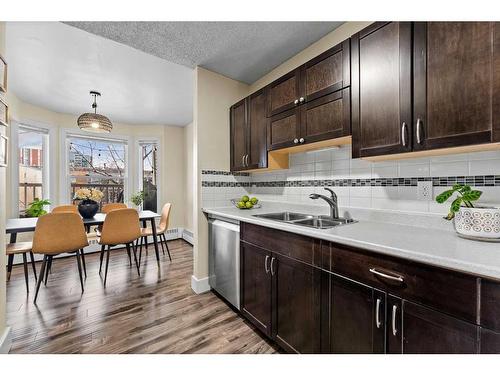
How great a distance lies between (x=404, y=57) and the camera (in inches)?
44.6

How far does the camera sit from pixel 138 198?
4234 millimetres

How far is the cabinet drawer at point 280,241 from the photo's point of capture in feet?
4.08

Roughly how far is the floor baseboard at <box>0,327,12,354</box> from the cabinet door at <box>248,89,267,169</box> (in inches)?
86.1

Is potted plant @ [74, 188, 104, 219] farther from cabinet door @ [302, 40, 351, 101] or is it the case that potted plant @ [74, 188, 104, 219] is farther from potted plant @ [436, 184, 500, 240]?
potted plant @ [436, 184, 500, 240]

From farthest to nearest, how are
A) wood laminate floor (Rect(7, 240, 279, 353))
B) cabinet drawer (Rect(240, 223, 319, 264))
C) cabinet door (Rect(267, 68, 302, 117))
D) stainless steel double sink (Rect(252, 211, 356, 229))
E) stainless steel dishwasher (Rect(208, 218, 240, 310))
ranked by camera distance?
stainless steel dishwasher (Rect(208, 218, 240, 310)) → cabinet door (Rect(267, 68, 302, 117)) → stainless steel double sink (Rect(252, 211, 356, 229)) → wood laminate floor (Rect(7, 240, 279, 353)) → cabinet drawer (Rect(240, 223, 319, 264))

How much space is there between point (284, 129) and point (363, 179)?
2.53 ft

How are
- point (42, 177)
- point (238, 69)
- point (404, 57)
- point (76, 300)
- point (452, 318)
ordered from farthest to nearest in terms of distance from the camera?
point (42, 177), point (238, 69), point (76, 300), point (404, 57), point (452, 318)

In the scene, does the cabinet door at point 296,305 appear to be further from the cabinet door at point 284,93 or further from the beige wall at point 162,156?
the beige wall at point 162,156

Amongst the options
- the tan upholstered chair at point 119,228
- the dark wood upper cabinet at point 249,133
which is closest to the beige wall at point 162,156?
the tan upholstered chair at point 119,228

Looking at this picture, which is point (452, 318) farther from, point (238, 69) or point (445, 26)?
point (238, 69)

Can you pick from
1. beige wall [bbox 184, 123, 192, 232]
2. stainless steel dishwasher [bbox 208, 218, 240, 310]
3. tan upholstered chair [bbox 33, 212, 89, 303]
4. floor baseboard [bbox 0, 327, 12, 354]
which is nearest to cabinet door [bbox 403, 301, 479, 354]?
stainless steel dishwasher [bbox 208, 218, 240, 310]

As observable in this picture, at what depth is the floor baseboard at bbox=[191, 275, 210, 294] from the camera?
228 centimetres

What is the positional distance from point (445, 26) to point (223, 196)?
84.7 inches
